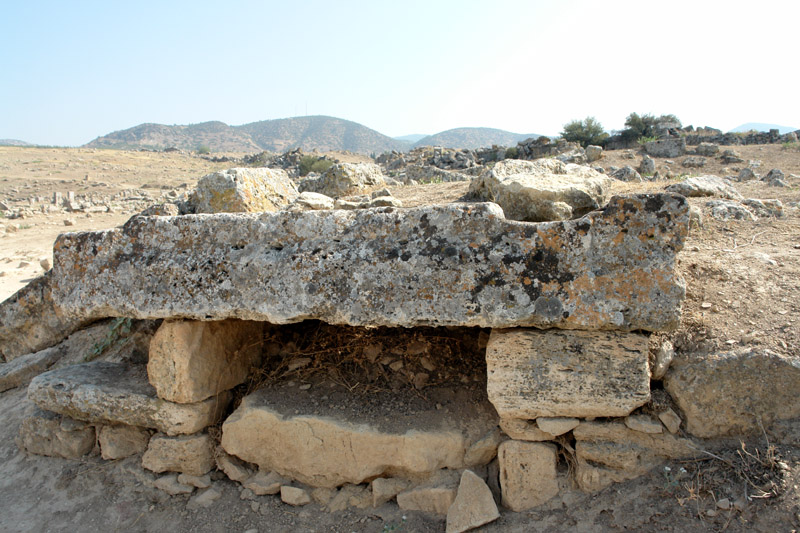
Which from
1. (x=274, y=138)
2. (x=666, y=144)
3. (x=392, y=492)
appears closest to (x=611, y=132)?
(x=666, y=144)

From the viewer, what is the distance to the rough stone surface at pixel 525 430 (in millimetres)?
2637

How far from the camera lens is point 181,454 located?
315 centimetres

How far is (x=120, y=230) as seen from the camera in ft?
9.77

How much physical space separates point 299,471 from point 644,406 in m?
2.03

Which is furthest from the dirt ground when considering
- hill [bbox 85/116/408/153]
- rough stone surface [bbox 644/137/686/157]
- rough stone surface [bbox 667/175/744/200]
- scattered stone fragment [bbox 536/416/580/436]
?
hill [bbox 85/116/408/153]

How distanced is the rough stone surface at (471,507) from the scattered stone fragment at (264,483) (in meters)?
1.10

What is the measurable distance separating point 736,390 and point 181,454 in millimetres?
3211

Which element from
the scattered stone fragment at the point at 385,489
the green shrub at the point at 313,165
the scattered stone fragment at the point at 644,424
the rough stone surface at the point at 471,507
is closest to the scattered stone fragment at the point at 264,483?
the scattered stone fragment at the point at 385,489

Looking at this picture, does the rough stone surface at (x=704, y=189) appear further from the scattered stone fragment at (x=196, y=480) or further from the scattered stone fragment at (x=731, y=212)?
the scattered stone fragment at (x=196, y=480)

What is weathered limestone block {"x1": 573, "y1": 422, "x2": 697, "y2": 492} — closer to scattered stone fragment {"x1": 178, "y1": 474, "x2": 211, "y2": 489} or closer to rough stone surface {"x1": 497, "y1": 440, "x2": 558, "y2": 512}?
rough stone surface {"x1": 497, "y1": 440, "x2": 558, "y2": 512}

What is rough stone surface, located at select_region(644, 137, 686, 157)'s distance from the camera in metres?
16.0

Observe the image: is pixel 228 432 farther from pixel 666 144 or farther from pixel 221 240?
pixel 666 144

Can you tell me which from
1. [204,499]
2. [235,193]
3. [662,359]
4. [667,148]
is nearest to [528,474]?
[662,359]

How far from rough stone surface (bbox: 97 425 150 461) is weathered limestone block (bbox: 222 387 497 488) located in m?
0.68
